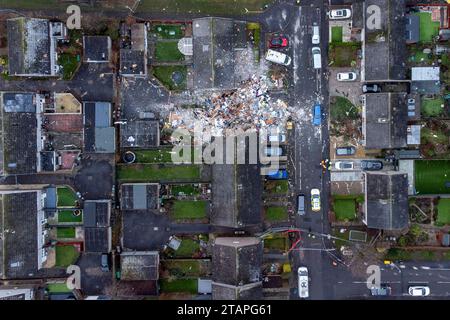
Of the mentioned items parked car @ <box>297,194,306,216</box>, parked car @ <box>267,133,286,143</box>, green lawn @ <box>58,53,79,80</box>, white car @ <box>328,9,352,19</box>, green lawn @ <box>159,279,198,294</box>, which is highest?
white car @ <box>328,9,352,19</box>

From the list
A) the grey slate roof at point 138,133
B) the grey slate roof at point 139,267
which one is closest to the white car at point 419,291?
the grey slate roof at point 139,267

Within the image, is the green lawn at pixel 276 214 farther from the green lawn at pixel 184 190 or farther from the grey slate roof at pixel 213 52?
the grey slate roof at pixel 213 52

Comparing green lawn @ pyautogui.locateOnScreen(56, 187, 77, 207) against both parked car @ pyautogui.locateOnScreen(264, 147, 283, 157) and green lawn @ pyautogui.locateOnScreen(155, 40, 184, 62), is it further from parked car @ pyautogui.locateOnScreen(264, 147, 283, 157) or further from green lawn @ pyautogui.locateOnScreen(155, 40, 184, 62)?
parked car @ pyautogui.locateOnScreen(264, 147, 283, 157)

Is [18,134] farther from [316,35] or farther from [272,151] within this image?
[316,35]

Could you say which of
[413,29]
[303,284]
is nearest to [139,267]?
[303,284]

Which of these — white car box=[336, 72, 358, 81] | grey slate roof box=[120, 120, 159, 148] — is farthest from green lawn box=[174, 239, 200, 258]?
white car box=[336, 72, 358, 81]

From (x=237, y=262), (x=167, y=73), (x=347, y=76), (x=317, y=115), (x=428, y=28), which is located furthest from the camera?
(x=167, y=73)
